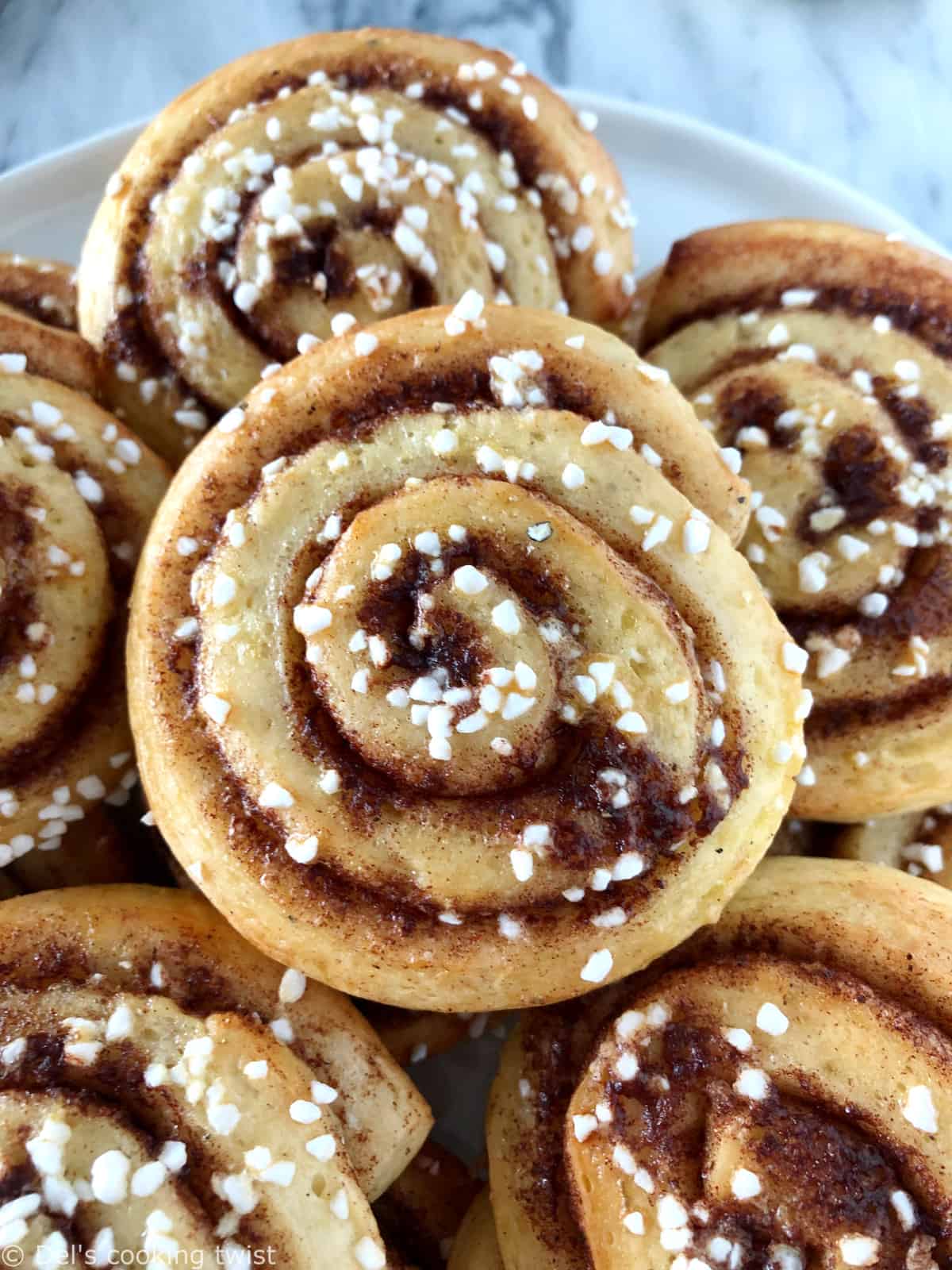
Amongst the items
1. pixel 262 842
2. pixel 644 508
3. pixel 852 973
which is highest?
pixel 644 508

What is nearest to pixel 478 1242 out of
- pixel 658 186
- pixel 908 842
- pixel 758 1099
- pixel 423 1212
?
pixel 423 1212

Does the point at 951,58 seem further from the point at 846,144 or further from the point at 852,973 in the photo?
the point at 852,973

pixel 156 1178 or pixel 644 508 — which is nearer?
pixel 156 1178

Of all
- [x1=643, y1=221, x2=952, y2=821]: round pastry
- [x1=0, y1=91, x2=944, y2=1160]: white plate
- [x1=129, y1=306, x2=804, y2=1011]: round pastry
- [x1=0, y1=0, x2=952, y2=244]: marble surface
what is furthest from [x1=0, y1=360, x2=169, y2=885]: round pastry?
[x1=0, y1=0, x2=952, y2=244]: marble surface

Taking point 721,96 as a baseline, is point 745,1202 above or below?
below

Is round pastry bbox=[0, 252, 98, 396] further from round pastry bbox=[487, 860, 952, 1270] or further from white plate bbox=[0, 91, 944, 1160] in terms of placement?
round pastry bbox=[487, 860, 952, 1270]

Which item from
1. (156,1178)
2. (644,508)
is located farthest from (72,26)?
(156,1178)

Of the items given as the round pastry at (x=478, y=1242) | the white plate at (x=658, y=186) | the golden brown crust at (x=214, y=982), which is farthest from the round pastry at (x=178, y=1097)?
the white plate at (x=658, y=186)
